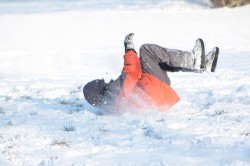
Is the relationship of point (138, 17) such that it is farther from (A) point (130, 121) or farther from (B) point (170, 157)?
(B) point (170, 157)

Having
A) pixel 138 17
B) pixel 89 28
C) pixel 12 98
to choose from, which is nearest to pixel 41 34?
pixel 89 28

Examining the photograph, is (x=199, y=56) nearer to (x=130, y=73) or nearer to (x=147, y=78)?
(x=147, y=78)

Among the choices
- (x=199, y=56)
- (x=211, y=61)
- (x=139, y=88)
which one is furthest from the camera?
(x=211, y=61)

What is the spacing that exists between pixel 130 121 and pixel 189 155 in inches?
49.8

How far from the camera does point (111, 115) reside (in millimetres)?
5027

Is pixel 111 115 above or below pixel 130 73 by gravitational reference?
below

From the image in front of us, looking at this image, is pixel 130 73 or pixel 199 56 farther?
pixel 199 56

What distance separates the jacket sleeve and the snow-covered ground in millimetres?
270

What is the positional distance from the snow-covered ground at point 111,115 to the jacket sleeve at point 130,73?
270 mm

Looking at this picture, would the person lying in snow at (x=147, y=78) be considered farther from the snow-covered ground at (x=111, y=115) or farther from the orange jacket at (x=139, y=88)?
the snow-covered ground at (x=111, y=115)

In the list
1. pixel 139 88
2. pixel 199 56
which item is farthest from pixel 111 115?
pixel 199 56

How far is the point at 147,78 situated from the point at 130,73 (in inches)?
6.9

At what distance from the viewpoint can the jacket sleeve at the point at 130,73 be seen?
15.7ft

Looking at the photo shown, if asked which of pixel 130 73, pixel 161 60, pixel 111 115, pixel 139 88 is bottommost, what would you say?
pixel 111 115
